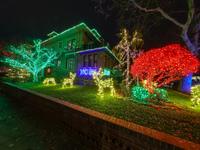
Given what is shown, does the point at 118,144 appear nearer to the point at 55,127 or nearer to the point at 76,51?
the point at 55,127

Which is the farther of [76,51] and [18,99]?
[76,51]

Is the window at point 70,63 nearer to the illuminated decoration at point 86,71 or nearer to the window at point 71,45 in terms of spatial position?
the window at point 71,45

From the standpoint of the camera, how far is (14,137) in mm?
2465

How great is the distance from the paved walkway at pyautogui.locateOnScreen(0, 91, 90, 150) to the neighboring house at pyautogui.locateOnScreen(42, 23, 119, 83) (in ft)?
29.2

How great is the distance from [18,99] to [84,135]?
20.2 ft

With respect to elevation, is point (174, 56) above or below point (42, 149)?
above

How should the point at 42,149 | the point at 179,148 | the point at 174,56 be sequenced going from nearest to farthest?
the point at 179,148
the point at 42,149
the point at 174,56

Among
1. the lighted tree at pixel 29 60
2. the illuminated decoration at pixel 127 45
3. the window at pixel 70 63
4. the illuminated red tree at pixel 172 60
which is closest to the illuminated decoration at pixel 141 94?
the illuminated red tree at pixel 172 60

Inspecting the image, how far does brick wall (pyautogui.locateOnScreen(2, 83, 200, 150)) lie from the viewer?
143 centimetres

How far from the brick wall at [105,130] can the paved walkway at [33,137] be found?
0.22 meters

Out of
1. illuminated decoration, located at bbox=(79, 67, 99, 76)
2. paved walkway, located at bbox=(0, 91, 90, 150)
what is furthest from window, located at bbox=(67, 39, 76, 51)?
paved walkway, located at bbox=(0, 91, 90, 150)

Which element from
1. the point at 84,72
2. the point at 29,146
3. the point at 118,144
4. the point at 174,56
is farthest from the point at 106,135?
the point at 84,72

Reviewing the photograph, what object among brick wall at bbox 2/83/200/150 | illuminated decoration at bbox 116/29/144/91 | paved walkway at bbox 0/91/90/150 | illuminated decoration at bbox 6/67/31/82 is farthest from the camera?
illuminated decoration at bbox 6/67/31/82

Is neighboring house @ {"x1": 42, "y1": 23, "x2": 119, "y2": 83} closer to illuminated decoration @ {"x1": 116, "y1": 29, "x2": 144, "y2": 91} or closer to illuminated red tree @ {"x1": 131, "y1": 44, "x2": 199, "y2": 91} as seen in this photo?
illuminated decoration @ {"x1": 116, "y1": 29, "x2": 144, "y2": 91}
